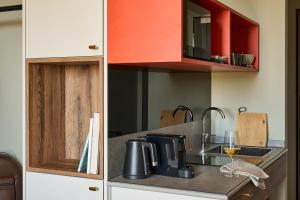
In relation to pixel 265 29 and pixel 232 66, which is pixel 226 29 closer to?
pixel 232 66

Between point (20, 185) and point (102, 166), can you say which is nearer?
point (102, 166)

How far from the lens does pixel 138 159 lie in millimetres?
2221

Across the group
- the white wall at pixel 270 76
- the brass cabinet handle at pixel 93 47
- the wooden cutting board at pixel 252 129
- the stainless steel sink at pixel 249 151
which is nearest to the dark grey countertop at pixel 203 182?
the brass cabinet handle at pixel 93 47

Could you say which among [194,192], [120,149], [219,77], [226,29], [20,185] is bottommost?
[20,185]

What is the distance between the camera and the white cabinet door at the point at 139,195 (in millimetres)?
2029

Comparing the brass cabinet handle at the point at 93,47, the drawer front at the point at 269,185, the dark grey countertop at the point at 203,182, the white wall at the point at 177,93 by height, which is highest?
the brass cabinet handle at the point at 93,47

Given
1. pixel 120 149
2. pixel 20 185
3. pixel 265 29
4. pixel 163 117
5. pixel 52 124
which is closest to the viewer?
pixel 120 149

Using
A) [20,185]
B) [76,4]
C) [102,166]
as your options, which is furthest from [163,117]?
[20,185]

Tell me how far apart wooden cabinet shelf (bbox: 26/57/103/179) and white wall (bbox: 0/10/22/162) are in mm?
706

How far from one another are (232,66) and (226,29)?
0.86ft

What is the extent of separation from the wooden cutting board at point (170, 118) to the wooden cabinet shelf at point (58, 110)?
467mm

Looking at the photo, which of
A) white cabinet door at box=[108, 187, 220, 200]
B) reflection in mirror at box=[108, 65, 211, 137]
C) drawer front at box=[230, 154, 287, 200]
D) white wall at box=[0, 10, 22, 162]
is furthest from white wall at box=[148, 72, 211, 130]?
white wall at box=[0, 10, 22, 162]

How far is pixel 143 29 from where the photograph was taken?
7.00ft

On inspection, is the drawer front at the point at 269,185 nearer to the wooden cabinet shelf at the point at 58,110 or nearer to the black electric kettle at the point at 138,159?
the black electric kettle at the point at 138,159
